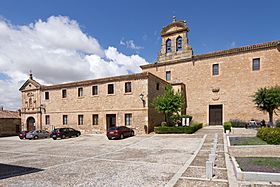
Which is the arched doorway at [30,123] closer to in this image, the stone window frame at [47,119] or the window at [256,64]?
the stone window frame at [47,119]

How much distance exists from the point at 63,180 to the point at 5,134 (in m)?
32.2

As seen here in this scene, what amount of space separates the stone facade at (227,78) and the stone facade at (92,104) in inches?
164

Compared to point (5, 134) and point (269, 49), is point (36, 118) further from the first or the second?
point (269, 49)

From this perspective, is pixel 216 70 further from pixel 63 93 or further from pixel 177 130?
pixel 63 93

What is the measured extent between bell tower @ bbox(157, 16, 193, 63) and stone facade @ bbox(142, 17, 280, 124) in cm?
20

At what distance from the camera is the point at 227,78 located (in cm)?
2650

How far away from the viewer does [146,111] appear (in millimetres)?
22500

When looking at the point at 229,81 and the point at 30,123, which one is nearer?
the point at 229,81

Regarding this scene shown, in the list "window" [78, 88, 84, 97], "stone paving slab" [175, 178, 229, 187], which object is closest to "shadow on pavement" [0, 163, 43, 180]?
"stone paving slab" [175, 178, 229, 187]

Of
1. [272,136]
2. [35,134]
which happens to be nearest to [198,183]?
[272,136]

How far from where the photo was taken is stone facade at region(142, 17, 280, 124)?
24.3m

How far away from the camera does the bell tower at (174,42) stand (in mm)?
28844

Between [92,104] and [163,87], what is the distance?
30.4ft


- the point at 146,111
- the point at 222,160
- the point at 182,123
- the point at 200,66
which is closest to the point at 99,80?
the point at 146,111
